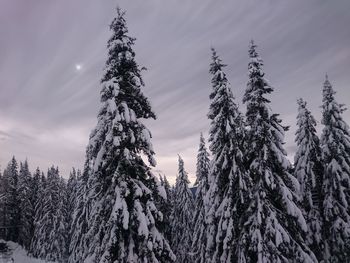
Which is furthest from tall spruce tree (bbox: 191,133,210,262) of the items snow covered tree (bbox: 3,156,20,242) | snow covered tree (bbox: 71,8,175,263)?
snow covered tree (bbox: 3,156,20,242)

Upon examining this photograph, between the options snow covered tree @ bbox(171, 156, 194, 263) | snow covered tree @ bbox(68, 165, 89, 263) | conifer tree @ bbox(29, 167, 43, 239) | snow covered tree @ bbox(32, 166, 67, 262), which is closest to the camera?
snow covered tree @ bbox(68, 165, 89, 263)

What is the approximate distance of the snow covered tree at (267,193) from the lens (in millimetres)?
19089

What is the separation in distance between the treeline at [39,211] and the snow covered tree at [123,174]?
149 ft

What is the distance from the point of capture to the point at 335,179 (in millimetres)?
27016

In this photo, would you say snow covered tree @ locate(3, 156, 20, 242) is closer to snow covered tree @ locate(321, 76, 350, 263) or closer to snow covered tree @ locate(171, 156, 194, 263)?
snow covered tree @ locate(171, 156, 194, 263)

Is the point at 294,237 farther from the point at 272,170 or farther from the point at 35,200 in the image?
the point at 35,200

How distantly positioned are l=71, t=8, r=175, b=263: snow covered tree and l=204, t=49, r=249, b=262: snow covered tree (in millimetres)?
5249

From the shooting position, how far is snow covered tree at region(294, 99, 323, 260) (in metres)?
26.8

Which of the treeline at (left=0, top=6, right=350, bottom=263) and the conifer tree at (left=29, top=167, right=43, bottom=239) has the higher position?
the conifer tree at (left=29, top=167, right=43, bottom=239)

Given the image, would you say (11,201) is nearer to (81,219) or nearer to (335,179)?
(81,219)

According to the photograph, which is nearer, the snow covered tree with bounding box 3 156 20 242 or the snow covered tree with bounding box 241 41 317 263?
the snow covered tree with bounding box 241 41 317 263

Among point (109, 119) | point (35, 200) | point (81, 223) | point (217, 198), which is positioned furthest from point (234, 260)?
point (35, 200)

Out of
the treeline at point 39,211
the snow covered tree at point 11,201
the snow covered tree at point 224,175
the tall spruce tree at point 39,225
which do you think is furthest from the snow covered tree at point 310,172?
the snow covered tree at point 11,201

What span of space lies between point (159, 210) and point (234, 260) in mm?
6398
